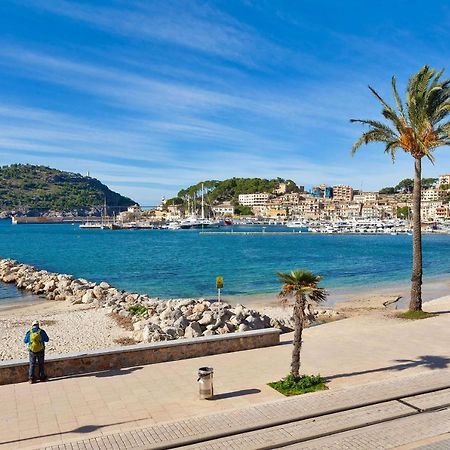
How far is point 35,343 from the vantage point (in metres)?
9.88

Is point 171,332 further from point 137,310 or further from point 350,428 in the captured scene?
point 350,428

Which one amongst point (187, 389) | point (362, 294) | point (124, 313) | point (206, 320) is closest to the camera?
point (187, 389)

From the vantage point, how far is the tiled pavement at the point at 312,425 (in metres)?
7.23

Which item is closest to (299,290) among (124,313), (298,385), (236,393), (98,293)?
(298,385)

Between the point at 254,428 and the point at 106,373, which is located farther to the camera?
the point at 106,373

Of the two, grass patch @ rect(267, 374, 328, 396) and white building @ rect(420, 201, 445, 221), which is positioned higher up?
white building @ rect(420, 201, 445, 221)

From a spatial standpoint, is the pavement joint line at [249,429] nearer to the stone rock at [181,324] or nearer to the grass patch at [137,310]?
the stone rock at [181,324]

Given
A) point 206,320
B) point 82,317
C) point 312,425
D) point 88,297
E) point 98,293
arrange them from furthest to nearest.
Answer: point 98,293, point 88,297, point 82,317, point 206,320, point 312,425

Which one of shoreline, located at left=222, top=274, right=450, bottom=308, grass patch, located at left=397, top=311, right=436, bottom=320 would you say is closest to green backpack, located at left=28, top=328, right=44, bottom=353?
grass patch, located at left=397, top=311, right=436, bottom=320

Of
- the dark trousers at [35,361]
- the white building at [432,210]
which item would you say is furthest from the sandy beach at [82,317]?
the white building at [432,210]

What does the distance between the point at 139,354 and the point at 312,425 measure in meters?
4.76

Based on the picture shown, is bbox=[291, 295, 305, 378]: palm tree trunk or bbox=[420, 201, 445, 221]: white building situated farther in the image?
bbox=[420, 201, 445, 221]: white building

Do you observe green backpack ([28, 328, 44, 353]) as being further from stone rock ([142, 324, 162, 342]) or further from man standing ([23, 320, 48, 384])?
stone rock ([142, 324, 162, 342])

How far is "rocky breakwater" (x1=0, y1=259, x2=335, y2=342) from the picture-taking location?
15.4 metres
